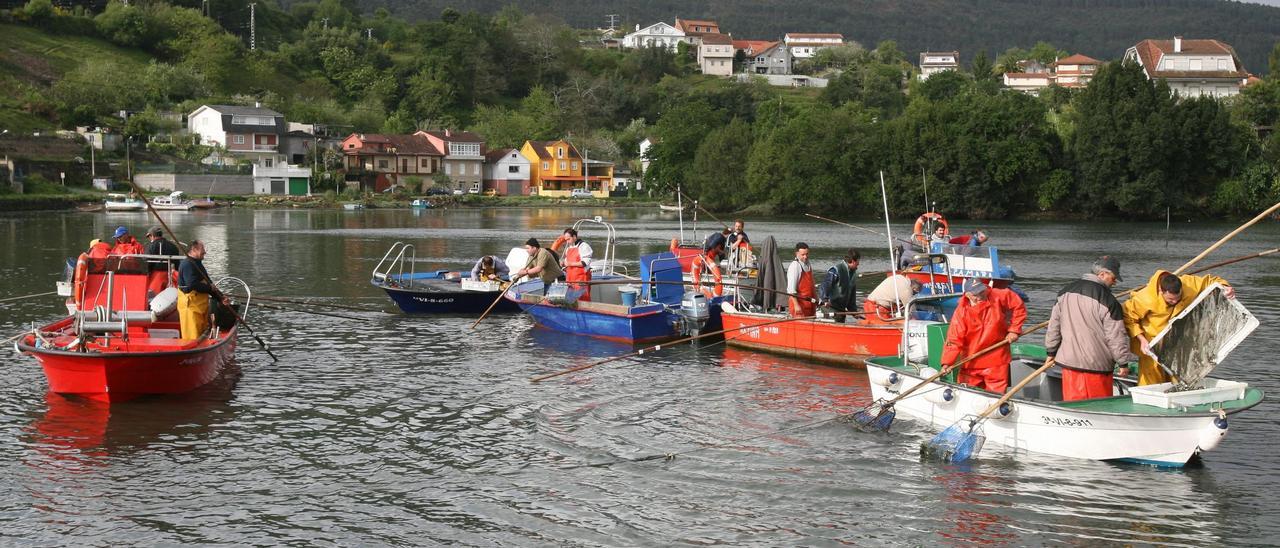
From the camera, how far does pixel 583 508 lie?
43.2ft

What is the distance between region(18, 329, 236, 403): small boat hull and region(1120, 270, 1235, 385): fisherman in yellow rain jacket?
546 inches

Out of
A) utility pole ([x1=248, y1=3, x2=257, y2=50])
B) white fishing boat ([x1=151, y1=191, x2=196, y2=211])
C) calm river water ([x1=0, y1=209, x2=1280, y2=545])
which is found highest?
utility pole ([x1=248, y1=3, x2=257, y2=50])

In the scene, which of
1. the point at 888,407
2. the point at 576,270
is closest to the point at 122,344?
the point at 576,270

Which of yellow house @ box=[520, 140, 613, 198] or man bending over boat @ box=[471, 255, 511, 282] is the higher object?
yellow house @ box=[520, 140, 613, 198]

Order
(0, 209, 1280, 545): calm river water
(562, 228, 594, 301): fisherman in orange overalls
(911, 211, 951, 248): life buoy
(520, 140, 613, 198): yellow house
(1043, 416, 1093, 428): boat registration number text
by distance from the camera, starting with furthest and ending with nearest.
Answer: (520, 140, 613, 198): yellow house
(911, 211, 951, 248): life buoy
(562, 228, 594, 301): fisherman in orange overalls
(1043, 416, 1093, 428): boat registration number text
(0, 209, 1280, 545): calm river water

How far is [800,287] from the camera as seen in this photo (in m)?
22.8

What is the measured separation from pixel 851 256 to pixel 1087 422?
9.06 metres

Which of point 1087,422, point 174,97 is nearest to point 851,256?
point 1087,422

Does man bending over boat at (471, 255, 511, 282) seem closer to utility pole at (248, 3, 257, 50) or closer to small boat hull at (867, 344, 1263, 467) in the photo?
small boat hull at (867, 344, 1263, 467)

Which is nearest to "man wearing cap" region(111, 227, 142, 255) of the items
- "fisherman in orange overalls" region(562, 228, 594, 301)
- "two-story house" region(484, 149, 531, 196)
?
"fisherman in orange overalls" region(562, 228, 594, 301)

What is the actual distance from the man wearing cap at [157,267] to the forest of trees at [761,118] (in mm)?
83460

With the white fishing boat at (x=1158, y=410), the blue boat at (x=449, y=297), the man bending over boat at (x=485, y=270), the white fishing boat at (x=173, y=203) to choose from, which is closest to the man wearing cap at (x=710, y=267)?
the blue boat at (x=449, y=297)

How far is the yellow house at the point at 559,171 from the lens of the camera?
139 meters

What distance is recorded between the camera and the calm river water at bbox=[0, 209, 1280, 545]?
40.9 ft
